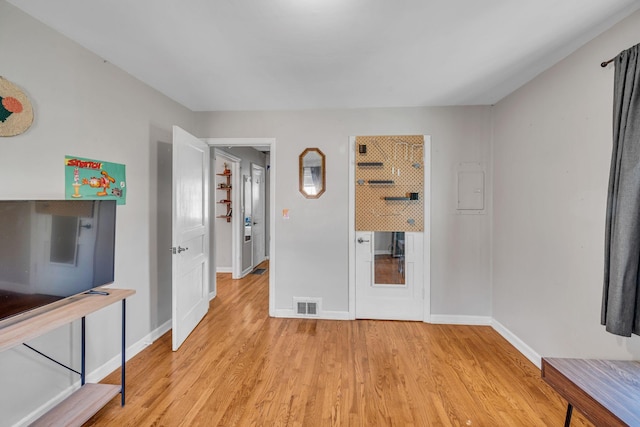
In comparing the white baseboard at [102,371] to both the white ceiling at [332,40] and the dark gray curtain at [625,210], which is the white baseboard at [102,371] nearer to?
the white ceiling at [332,40]

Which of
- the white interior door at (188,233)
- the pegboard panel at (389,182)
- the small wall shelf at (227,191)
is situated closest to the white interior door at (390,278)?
the pegboard panel at (389,182)

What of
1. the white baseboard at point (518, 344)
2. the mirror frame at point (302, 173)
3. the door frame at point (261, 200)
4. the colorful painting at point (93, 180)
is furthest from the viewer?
the door frame at point (261, 200)

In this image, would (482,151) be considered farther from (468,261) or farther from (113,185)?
(113,185)

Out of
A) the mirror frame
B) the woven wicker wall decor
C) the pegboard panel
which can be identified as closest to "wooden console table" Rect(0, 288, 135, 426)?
the woven wicker wall decor

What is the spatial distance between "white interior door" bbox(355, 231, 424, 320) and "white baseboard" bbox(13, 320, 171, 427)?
211cm

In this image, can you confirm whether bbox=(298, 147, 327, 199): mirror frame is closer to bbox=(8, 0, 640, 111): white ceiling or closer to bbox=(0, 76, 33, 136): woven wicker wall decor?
bbox=(8, 0, 640, 111): white ceiling

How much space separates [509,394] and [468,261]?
1.40m

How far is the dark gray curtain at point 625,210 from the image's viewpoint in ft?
4.78

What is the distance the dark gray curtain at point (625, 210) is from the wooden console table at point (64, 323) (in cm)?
292

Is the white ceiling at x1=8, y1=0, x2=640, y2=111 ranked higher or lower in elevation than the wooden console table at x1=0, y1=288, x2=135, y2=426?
higher

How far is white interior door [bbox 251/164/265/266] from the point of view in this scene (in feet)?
18.7

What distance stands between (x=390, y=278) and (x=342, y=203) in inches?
40.6

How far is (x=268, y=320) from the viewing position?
3.18 meters

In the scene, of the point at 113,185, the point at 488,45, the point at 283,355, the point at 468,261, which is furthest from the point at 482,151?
the point at 113,185
